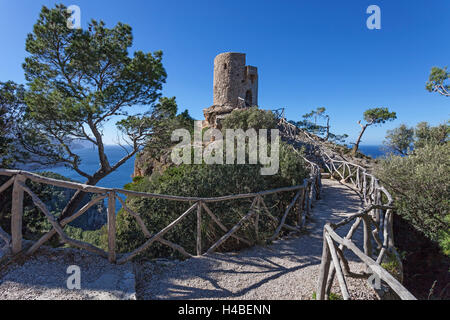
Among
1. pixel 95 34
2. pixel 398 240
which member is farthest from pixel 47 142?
pixel 398 240

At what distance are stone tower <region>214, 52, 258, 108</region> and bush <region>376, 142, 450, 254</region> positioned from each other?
12.3 meters

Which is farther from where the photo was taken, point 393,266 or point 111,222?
point 393,266

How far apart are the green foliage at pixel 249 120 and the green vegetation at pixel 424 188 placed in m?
6.55

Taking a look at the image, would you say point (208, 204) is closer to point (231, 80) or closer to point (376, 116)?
point (231, 80)

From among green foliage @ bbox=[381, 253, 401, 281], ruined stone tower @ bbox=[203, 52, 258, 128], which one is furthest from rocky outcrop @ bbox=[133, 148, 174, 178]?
green foliage @ bbox=[381, 253, 401, 281]

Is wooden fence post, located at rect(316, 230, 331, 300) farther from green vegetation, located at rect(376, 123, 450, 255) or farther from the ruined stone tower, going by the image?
the ruined stone tower

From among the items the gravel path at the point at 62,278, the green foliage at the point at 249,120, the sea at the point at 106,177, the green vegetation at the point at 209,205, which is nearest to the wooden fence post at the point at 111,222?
the gravel path at the point at 62,278

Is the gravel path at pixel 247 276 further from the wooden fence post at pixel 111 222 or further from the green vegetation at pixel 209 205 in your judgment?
the green vegetation at pixel 209 205

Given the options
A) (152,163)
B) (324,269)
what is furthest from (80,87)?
(324,269)

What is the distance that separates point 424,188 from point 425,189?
1.3 inches

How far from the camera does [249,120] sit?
11.8 metres

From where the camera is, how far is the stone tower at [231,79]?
17.0 metres

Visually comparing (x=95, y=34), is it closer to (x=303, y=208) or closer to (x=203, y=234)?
(x=203, y=234)

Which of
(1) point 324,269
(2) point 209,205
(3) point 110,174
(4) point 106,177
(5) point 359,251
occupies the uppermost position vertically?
(5) point 359,251
